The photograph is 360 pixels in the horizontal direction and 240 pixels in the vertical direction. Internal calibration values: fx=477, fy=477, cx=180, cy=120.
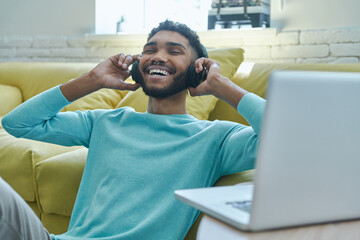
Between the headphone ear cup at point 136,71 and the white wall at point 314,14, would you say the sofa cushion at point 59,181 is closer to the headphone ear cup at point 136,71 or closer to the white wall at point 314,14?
the headphone ear cup at point 136,71

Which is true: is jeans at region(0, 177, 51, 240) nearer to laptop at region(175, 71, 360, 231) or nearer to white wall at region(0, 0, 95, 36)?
laptop at region(175, 71, 360, 231)

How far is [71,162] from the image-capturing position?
1.61 m

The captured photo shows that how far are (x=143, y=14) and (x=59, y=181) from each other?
95.2 inches

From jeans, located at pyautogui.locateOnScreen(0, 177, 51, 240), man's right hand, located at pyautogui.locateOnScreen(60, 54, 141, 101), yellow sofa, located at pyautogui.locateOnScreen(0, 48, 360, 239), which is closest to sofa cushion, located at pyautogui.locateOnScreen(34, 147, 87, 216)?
yellow sofa, located at pyautogui.locateOnScreen(0, 48, 360, 239)

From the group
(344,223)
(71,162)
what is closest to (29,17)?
(71,162)

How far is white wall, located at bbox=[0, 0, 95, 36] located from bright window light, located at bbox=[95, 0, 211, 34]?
0.37 feet

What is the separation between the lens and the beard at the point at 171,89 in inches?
55.7

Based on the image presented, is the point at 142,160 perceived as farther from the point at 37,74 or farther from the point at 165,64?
the point at 37,74

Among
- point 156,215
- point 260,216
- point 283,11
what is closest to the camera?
point 260,216

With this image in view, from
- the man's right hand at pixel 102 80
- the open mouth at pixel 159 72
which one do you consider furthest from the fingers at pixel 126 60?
the open mouth at pixel 159 72

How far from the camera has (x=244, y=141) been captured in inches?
47.4

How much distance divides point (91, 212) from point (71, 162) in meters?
0.38

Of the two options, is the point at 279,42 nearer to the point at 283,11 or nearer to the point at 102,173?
the point at 283,11

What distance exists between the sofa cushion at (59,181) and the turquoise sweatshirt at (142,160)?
0.17 meters
